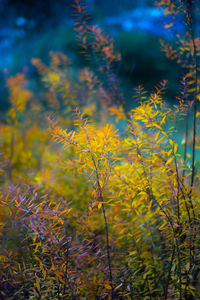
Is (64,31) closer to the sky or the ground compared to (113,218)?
closer to the sky

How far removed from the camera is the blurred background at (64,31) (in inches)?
312

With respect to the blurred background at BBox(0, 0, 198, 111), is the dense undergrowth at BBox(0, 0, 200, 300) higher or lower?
lower

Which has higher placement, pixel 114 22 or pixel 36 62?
pixel 114 22

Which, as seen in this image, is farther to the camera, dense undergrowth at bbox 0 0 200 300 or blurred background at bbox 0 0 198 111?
blurred background at bbox 0 0 198 111

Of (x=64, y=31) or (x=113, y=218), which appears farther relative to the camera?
(x=64, y=31)

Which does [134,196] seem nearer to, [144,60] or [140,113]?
[140,113]

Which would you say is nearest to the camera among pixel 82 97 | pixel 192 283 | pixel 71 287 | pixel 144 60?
pixel 71 287

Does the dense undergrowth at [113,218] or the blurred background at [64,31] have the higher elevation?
the blurred background at [64,31]

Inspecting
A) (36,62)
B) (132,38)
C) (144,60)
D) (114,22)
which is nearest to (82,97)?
(36,62)

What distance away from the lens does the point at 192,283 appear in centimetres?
134

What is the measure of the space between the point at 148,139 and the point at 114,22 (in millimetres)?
9771

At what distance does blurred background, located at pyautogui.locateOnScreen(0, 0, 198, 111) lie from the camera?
26.0 feet

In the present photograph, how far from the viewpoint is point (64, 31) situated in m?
9.09

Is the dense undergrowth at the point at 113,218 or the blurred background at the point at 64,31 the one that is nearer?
the dense undergrowth at the point at 113,218
